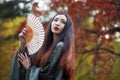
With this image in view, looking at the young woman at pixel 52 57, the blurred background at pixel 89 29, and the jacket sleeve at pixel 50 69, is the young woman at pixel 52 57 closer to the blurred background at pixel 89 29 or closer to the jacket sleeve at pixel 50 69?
the jacket sleeve at pixel 50 69

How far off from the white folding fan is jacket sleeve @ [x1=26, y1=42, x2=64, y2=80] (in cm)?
25

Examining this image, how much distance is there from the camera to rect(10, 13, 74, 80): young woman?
4820 mm

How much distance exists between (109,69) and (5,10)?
18.7 feet

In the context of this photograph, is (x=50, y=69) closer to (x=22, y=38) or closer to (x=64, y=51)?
(x=64, y=51)

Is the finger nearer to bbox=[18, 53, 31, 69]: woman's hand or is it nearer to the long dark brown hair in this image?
bbox=[18, 53, 31, 69]: woman's hand

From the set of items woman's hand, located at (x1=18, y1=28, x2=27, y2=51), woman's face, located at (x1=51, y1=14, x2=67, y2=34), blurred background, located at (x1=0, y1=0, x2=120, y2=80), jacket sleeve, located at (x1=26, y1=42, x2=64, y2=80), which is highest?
woman's face, located at (x1=51, y1=14, x2=67, y2=34)

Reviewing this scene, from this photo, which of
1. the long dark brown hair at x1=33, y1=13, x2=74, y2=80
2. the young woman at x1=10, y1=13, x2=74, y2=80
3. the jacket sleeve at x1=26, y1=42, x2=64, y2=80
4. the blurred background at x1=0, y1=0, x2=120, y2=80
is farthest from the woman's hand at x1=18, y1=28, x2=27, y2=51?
the blurred background at x1=0, y1=0, x2=120, y2=80

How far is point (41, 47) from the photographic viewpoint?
507 cm

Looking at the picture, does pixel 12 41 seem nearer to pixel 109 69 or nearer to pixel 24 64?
pixel 109 69

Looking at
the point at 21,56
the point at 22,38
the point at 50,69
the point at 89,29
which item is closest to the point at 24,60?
the point at 21,56

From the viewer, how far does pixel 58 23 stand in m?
5.04

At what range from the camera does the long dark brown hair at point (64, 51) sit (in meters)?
4.83

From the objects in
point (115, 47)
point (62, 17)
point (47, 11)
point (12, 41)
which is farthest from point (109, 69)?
point (62, 17)

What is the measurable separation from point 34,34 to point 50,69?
0.53 m
